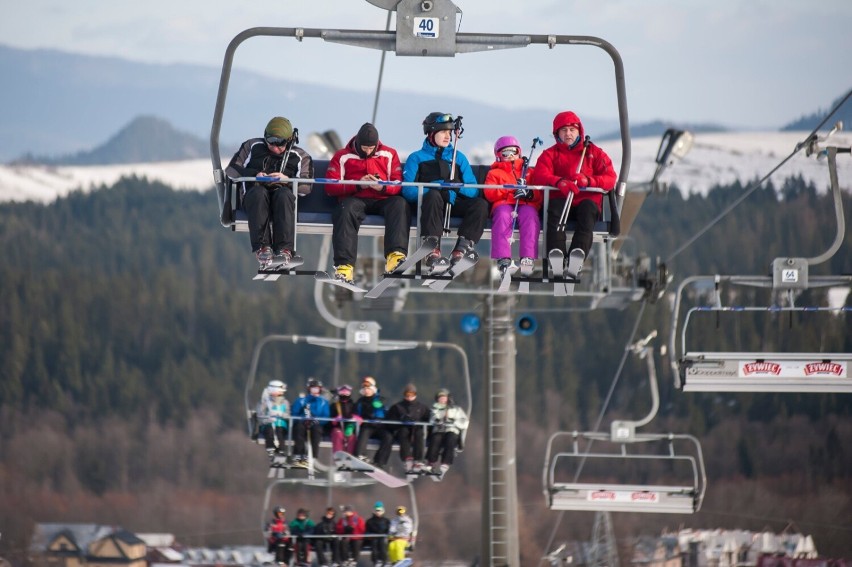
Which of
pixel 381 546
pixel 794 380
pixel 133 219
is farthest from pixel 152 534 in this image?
pixel 794 380

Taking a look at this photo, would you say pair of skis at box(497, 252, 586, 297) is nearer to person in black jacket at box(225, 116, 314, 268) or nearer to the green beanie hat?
person in black jacket at box(225, 116, 314, 268)

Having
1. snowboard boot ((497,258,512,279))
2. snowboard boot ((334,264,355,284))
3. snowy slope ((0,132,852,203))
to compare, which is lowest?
snowboard boot ((334,264,355,284))

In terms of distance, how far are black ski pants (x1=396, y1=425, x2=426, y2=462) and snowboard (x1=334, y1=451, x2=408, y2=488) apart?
0.81ft

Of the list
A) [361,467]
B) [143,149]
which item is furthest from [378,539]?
[143,149]

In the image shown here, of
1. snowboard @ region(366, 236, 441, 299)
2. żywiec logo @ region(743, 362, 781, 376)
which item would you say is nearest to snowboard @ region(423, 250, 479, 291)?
snowboard @ region(366, 236, 441, 299)

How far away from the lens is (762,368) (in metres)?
12.2

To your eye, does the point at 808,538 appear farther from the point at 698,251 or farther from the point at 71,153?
the point at 71,153

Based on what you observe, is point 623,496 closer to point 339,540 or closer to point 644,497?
point 644,497

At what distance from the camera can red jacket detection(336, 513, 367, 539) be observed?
16656 millimetres

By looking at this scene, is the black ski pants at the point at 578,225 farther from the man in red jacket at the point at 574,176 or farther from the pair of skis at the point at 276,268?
the pair of skis at the point at 276,268

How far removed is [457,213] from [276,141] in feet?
3.64

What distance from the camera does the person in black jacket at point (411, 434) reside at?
1480 centimetres

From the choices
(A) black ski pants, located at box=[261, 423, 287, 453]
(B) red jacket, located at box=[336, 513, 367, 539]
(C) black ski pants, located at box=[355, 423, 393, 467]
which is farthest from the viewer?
(B) red jacket, located at box=[336, 513, 367, 539]

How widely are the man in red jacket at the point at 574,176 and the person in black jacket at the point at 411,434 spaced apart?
5098mm
